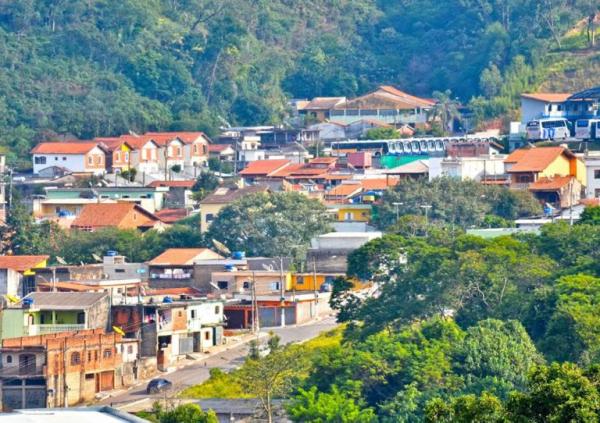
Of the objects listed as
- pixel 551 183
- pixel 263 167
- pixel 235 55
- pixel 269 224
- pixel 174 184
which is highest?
pixel 235 55

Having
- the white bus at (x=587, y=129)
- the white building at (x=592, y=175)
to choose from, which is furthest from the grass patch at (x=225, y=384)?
the white bus at (x=587, y=129)

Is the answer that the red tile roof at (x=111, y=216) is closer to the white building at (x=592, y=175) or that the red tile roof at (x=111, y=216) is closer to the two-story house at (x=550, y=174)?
the two-story house at (x=550, y=174)

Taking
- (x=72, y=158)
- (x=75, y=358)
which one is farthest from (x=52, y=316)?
(x=72, y=158)

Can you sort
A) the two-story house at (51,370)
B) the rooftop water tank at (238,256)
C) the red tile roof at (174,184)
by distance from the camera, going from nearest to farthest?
the two-story house at (51,370), the rooftop water tank at (238,256), the red tile roof at (174,184)

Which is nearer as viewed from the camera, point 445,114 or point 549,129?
point 549,129

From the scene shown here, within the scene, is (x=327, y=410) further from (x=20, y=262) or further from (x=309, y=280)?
(x=20, y=262)

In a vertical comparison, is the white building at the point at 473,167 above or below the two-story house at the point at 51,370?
above
